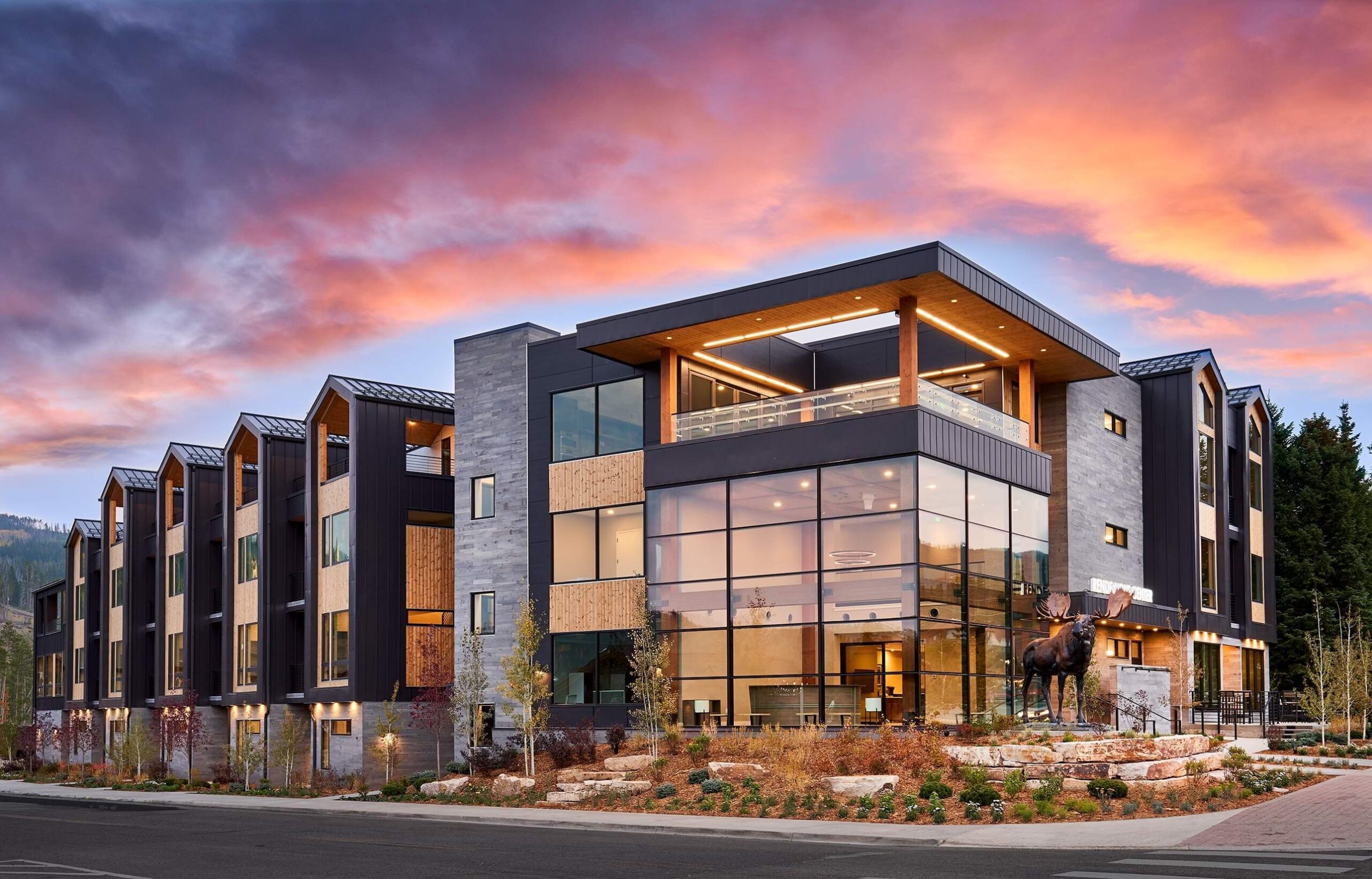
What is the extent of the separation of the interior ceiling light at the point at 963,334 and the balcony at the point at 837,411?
1.53m

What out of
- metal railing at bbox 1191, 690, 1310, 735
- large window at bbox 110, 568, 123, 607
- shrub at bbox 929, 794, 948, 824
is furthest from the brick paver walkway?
large window at bbox 110, 568, 123, 607

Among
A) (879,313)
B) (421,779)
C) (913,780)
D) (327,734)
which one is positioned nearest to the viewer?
(913,780)

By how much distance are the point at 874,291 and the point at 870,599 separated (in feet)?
24.4

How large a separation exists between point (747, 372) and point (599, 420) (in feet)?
15.1

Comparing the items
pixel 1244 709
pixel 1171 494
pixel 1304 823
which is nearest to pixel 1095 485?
pixel 1171 494

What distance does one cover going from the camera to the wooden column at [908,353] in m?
31.7

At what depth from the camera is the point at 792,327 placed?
34.8m

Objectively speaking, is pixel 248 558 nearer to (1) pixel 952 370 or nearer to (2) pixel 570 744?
(2) pixel 570 744

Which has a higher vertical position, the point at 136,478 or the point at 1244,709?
the point at 136,478

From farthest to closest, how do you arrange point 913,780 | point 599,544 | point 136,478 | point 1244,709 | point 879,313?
point 136,478 → point 1244,709 → point 599,544 → point 879,313 → point 913,780

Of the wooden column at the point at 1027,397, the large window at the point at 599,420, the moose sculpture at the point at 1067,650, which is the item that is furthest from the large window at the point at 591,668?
the wooden column at the point at 1027,397

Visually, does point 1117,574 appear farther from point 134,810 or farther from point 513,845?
point 134,810

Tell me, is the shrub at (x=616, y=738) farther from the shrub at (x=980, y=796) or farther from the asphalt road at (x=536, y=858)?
the shrub at (x=980, y=796)

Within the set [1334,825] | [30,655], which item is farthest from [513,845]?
[30,655]
